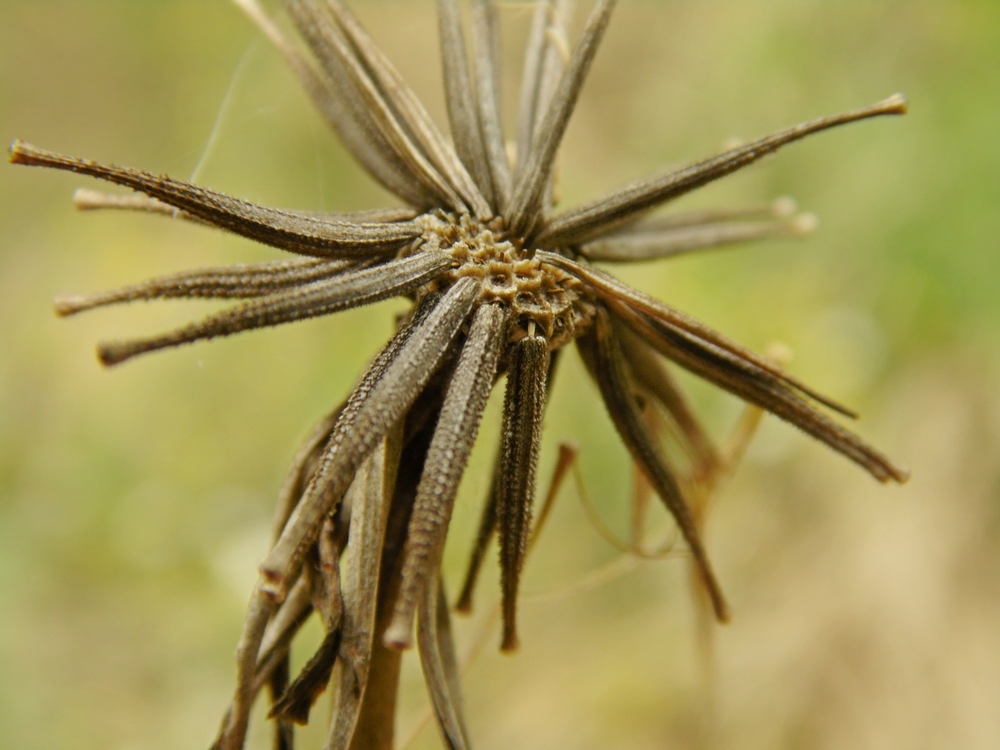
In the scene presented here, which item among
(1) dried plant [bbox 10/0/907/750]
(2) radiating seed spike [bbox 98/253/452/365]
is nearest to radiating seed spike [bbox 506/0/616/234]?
(1) dried plant [bbox 10/0/907/750]

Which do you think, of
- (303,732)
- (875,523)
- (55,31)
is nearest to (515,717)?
(303,732)

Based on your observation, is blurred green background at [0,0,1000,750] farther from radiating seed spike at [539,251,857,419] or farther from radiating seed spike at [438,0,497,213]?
radiating seed spike at [539,251,857,419]

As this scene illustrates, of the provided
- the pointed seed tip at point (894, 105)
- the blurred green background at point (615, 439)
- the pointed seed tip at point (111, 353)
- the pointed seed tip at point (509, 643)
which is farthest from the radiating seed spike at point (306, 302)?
the blurred green background at point (615, 439)

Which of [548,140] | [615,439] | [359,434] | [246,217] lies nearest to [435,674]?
[359,434]

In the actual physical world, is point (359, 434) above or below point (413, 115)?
below

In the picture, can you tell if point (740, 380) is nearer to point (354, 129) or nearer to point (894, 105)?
point (894, 105)

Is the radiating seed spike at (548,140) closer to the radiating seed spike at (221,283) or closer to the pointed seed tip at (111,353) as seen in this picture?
the radiating seed spike at (221,283)
